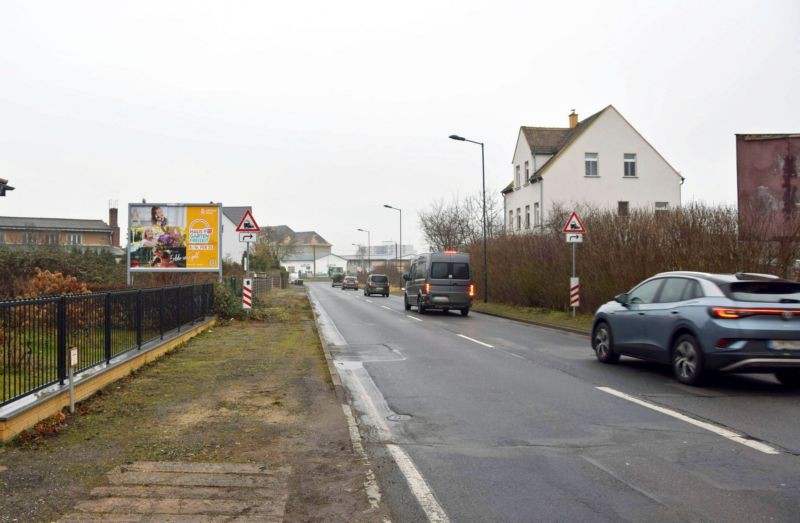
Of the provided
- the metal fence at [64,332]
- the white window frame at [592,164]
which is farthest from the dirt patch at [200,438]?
the white window frame at [592,164]

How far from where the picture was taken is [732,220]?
16812 mm

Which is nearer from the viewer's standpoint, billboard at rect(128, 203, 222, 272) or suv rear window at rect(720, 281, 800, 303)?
suv rear window at rect(720, 281, 800, 303)

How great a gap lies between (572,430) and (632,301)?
196 inches

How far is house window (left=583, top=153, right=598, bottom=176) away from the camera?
4334 centimetres

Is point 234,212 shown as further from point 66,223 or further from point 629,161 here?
point 629,161

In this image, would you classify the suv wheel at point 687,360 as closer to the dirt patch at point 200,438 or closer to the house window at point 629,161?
the dirt patch at point 200,438

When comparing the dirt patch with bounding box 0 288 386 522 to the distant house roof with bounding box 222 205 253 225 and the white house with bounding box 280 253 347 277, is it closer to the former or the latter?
the distant house roof with bounding box 222 205 253 225

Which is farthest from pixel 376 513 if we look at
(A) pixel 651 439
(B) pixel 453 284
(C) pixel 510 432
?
(B) pixel 453 284

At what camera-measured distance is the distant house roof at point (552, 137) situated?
43156mm

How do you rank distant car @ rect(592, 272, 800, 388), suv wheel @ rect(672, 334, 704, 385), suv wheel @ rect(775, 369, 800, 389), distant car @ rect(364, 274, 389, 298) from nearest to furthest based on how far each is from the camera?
1. distant car @ rect(592, 272, 800, 388)
2. suv wheel @ rect(672, 334, 704, 385)
3. suv wheel @ rect(775, 369, 800, 389)
4. distant car @ rect(364, 274, 389, 298)

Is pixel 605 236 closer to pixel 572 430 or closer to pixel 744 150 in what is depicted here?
pixel 744 150

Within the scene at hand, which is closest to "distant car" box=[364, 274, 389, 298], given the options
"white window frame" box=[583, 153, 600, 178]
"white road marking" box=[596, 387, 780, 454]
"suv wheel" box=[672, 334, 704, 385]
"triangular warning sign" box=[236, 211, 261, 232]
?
"white window frame" box=[583, 153, 600, 178]

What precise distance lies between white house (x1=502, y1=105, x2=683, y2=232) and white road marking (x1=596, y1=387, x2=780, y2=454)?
34.3 metres

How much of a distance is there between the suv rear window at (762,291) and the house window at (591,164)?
1392 inches
